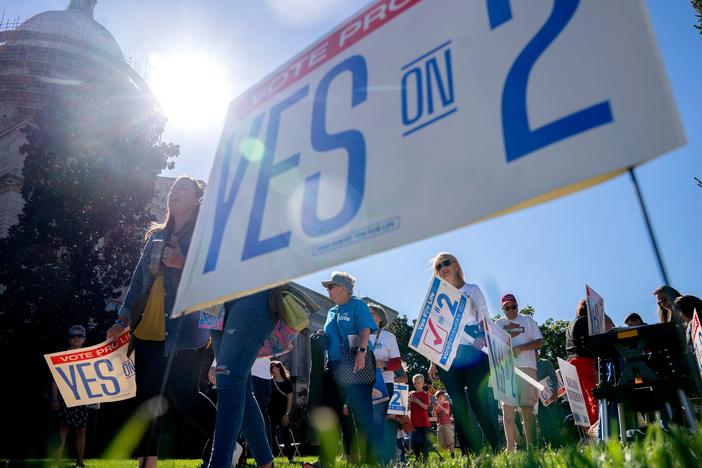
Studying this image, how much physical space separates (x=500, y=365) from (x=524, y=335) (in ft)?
5.66

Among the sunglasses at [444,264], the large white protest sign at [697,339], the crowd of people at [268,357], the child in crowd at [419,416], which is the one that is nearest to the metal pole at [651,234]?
the crowd of people at [268,357]

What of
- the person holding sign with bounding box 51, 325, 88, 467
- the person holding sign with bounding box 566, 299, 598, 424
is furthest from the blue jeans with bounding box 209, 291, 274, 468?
the person holding sign with bounding box 51, 325, 88, 467

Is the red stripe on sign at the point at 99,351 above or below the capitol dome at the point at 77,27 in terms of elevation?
below

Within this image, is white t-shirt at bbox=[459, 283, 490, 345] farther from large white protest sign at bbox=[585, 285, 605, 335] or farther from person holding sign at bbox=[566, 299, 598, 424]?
person holding sign at bbox=[566, 299, 598, 424]

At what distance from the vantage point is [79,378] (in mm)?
3781

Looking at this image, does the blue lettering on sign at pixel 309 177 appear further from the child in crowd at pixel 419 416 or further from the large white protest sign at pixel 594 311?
the child in crowd at pixel 419 416

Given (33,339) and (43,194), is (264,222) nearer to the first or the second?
(33,339)

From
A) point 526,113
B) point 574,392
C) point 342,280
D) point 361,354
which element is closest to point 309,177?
point 526,113

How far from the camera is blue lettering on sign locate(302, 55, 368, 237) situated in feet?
5.76

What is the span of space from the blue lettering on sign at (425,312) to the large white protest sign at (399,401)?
10.4ft

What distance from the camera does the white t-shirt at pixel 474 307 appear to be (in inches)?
201

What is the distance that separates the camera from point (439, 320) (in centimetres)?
520

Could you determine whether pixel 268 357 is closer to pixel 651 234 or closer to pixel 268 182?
pixel 268 182

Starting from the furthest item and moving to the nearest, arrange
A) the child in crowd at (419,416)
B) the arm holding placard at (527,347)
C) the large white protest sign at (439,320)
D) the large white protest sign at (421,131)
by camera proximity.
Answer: the child in crowd at (419,416) < the arm holding placard at (527,347) < the large white protest sign at (439,320) < the large white protest sign at (421,131)
